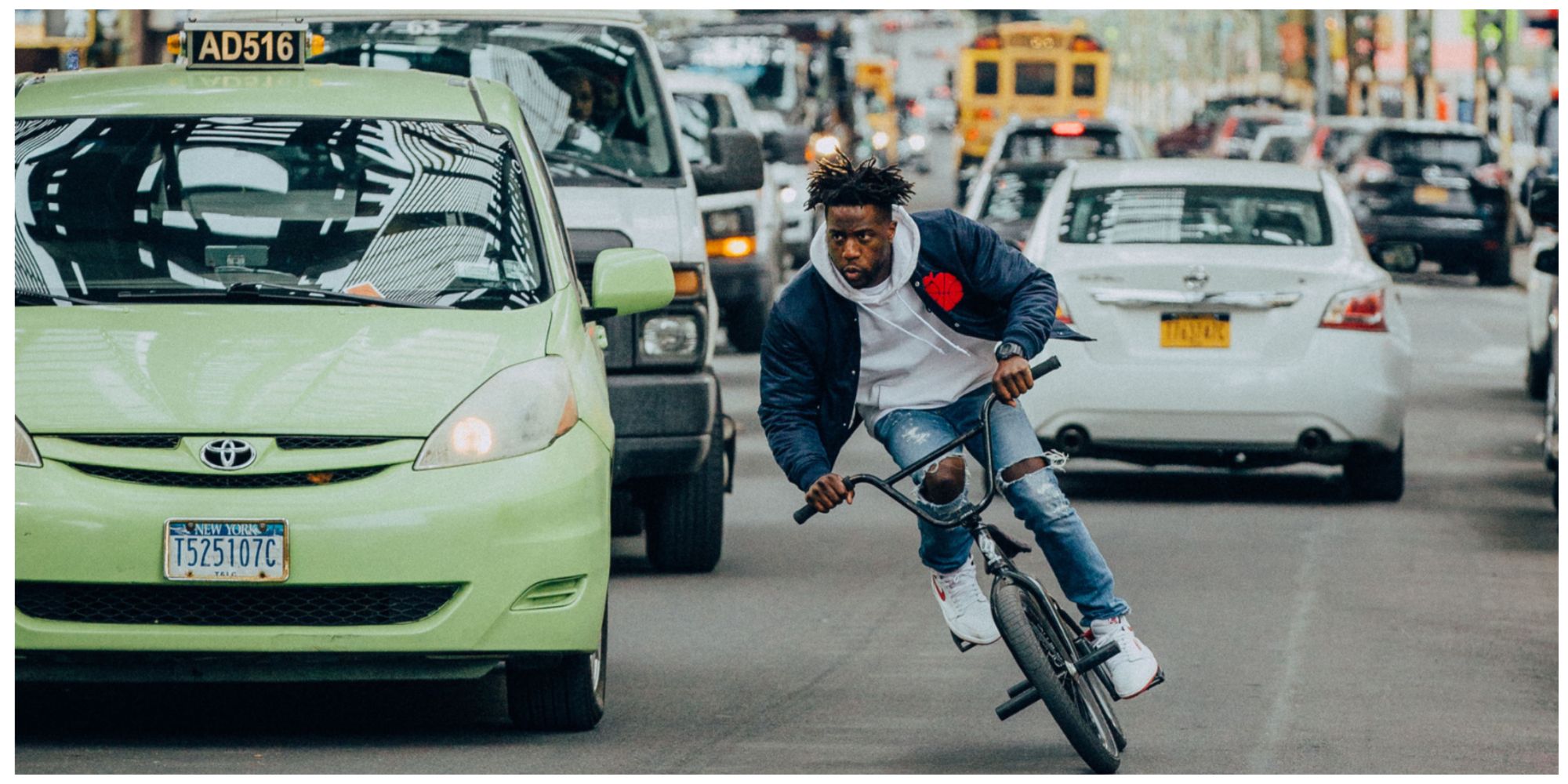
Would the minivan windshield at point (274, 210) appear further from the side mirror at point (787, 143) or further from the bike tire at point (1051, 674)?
the side mirror at point (787, 143)

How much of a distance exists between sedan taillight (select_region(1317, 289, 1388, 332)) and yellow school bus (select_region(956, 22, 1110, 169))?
1666 inches

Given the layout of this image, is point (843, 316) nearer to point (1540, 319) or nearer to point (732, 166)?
point (732, 166)

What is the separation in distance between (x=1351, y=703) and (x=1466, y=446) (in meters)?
7.85

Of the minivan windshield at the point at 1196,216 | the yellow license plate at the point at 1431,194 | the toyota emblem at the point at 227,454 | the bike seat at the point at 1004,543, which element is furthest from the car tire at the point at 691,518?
the yellow license plate at the point at 1431,194

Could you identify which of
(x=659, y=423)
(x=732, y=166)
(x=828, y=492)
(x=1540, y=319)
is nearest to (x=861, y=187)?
(x=828, y=492)

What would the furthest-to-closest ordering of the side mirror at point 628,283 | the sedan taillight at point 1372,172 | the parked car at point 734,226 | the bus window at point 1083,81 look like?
the bus window at point 1083,81 → the sedan taillight at point 1372,172 → the parked car at point 734,226 → the side mirror at point 628,283

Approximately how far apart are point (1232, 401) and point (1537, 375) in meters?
6.74

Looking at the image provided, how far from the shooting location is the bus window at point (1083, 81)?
2146 inches

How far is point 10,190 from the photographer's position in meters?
7.33

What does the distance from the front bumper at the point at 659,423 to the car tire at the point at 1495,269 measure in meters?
21.6

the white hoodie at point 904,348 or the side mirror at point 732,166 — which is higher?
the side mirror at point 732,166

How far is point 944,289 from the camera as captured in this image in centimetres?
674

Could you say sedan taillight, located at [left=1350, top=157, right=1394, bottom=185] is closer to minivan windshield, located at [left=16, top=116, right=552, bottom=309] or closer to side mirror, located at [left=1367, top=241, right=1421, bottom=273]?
side mirror, located at [left=1367, top=241, right=1421, bottom=273]

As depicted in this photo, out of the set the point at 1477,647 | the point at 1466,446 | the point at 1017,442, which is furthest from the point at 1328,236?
the point at 1017,442
